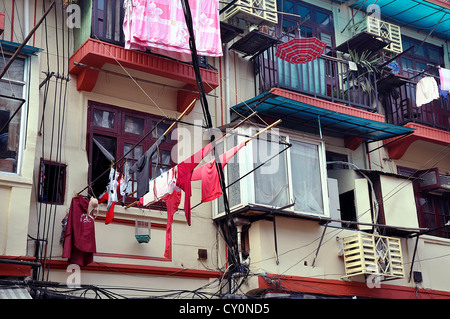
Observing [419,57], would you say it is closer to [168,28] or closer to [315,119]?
[315,119]

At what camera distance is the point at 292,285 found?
14.5 metres

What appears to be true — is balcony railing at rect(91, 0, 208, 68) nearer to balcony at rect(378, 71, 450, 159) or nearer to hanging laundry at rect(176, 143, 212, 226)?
hanging laundry at rect(176, 143, 212, 226)

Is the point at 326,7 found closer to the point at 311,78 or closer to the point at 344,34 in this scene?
the point at 344,34

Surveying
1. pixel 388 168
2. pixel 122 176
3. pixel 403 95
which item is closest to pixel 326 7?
pixel 403 95

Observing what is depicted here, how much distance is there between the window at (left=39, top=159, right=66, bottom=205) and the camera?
43.0ft

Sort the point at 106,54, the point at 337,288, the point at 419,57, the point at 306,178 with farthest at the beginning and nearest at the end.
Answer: the point at 419,57 < the point at 306,178 < the point at 337,288 < the point at 106,54

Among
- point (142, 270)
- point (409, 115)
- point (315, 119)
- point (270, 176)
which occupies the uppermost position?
point (409, 115)

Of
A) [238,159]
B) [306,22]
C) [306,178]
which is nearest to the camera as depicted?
[238,159]

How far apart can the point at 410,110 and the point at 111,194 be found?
9560 mm

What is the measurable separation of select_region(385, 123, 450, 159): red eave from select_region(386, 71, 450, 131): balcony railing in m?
0.36

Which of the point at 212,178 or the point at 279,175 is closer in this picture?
the point at 212,178

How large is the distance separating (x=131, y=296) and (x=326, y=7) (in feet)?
34.4

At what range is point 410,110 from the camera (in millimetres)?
18594

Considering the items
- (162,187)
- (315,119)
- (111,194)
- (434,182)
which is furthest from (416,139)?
(111,194)
